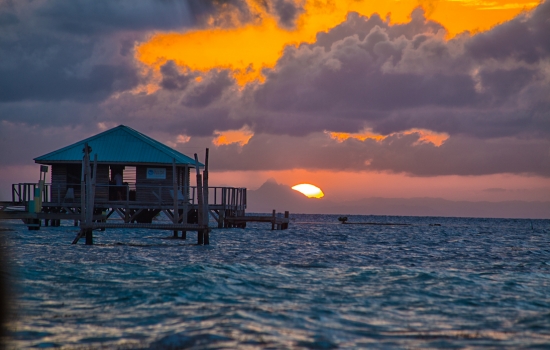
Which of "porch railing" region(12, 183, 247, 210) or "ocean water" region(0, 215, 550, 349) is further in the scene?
"porch railing" region(12, 183, 247, 210)

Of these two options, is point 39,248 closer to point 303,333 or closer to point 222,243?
point 222,243

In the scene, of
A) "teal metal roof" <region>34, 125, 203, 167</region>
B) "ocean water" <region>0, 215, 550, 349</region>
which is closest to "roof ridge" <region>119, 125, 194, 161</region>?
"teal metal roof" <region>34, 125, 203, 167</region>

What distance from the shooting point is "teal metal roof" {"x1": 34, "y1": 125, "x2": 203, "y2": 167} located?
37.0 metres

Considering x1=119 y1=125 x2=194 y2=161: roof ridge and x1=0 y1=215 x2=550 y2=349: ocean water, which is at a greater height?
x1=119 y1=125 x2=194 y2=161: roof ridge

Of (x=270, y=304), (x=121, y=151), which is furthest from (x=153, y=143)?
(x=270, y=304)

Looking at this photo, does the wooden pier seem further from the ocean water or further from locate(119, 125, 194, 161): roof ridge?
the ocean water

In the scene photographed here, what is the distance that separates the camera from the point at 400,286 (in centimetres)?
1514

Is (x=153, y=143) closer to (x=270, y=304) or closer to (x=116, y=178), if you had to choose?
(x=116, y=178)

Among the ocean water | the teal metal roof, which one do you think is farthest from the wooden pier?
the ocean water

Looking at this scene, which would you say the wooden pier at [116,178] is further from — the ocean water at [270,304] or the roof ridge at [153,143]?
the ocean water at [270,304]

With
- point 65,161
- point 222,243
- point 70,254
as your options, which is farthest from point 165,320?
point 65,161

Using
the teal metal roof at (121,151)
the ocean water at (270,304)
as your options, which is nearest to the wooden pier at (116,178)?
the teal metal roof at (121,151)

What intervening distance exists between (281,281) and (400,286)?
2.90 metres

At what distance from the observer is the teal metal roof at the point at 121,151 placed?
121ft
